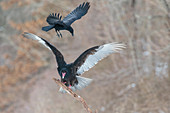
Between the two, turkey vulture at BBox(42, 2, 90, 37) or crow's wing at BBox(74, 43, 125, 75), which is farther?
crow's wing at BBox(74, 43, 125, 75)

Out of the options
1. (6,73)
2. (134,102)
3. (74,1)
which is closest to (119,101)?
(134,102)

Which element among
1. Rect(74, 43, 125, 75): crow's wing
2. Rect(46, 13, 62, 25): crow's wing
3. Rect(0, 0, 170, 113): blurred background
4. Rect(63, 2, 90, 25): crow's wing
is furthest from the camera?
Rect(0, 0, 170, 113): blurred background

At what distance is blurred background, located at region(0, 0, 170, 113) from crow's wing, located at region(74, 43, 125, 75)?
5.38ft

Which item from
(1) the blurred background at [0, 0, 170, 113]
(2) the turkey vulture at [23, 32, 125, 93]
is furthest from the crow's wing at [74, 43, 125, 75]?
(1) the blurred background at [0, 0, 170, 113]

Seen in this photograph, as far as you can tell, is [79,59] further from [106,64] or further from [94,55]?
[106,64]

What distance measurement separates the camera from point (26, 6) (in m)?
9.40

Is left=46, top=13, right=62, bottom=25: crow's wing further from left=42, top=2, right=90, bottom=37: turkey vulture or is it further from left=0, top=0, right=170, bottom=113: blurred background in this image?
left=0, top=0, right=170, bottom=113: blurred background

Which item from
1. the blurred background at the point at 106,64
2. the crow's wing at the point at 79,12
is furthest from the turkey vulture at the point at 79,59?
the blurred background at the point at 106,64

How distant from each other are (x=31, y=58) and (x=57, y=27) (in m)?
6.61

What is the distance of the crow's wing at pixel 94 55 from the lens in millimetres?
3234

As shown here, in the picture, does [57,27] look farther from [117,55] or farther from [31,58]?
[31,58]

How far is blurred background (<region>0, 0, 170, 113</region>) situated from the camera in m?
6.04

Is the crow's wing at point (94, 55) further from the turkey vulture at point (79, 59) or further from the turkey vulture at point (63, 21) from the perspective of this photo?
the turkey vulture at point (63, 21)

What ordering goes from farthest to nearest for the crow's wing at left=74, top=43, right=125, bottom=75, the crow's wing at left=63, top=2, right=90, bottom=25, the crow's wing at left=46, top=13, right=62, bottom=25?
1. the crow's wing at left=74, top=43, right=125, bottom=75
2. the crow's wing at left=63, top=2, right=90, bottom=25
3. the crow's wing at left=46, top=13, right=62, bottom=25
